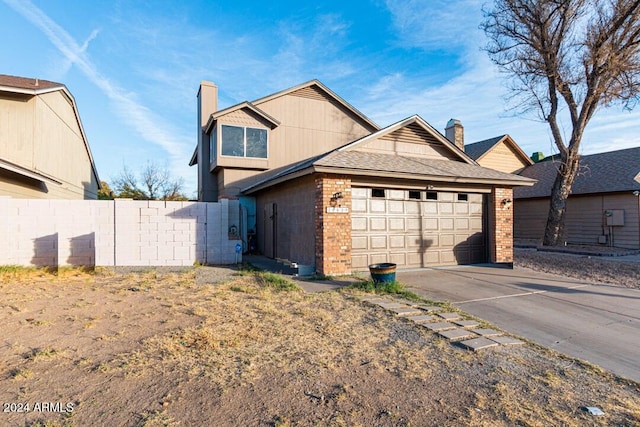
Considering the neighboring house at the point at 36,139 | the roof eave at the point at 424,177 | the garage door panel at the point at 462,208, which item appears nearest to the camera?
the roof eave at the point at 424,177

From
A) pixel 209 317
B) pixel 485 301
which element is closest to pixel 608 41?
pixel 485 301

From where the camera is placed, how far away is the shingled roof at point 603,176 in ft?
54.4

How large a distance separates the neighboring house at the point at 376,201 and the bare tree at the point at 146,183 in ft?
63.6

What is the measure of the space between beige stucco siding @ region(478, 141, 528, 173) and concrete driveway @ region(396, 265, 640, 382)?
53.4 feet

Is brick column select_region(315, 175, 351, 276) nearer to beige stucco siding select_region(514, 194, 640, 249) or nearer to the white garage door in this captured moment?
the white garage door

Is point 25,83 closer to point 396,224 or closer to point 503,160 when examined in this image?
point 396,224

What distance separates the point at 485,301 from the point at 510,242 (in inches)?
219

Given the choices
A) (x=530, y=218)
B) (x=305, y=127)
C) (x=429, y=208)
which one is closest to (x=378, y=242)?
(x=429, y=208)

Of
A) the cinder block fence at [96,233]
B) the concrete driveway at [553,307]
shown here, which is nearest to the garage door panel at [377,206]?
the concrete driveway at [553,307]

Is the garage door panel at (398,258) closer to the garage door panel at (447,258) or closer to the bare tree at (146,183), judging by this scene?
the garage door panel at (447,258)

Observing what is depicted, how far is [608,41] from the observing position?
15062 millimetres

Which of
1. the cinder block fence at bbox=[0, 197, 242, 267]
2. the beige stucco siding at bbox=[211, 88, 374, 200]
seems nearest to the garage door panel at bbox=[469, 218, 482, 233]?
the cinder block fence at bbox=[0, 197, 242, 267]

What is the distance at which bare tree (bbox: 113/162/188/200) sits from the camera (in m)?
32.1

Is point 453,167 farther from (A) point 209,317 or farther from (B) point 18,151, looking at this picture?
(B) point 18,151
